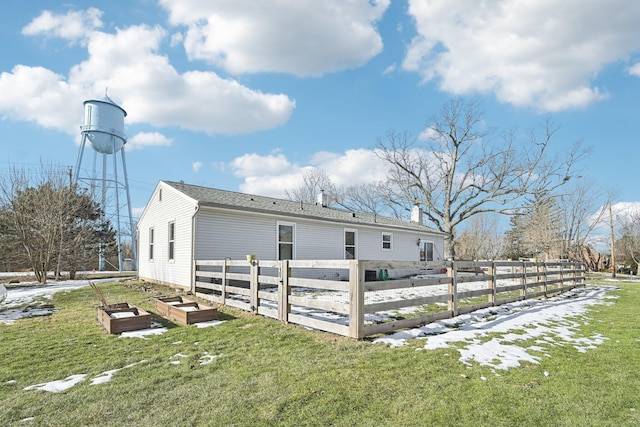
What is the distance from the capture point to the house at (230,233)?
11.3m

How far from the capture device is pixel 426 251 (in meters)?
21.4

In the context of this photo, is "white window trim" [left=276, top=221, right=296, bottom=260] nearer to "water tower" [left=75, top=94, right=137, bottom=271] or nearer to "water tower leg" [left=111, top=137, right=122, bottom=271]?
"water tower" [left=75, top=94, right=137, bottom=271]

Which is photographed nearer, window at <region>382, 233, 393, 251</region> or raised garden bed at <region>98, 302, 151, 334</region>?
raised garden bed at <region>98, 302, 151, 334</region>

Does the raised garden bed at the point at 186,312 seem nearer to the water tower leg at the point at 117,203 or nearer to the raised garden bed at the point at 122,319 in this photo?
the raised garden bed at the point at 122,319

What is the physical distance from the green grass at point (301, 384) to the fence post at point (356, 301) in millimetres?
242

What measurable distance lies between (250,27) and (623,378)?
32.8ft

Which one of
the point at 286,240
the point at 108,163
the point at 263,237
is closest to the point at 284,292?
the point at 263,237

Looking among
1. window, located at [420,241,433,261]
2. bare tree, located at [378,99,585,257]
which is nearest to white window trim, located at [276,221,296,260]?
window, located at [420,241,433,261]

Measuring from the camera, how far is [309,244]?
1423 centimetres

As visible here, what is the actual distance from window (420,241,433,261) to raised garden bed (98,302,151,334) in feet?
57.0

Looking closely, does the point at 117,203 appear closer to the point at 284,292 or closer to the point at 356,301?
the point at 284,292

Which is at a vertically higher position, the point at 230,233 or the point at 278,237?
the point at 230,233

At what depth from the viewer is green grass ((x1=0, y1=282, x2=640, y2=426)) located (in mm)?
2775

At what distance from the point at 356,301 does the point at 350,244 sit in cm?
1119
